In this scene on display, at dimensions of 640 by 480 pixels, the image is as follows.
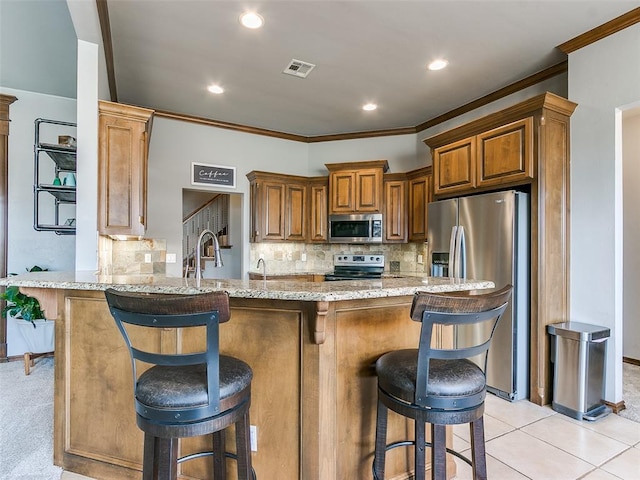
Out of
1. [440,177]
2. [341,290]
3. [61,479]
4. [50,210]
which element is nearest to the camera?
[341,290]

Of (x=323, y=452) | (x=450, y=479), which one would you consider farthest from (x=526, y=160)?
(x=323, y=452)

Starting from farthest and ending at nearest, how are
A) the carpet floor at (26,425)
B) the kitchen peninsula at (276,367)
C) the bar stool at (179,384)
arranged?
1. the carpet floor at (26,425)
2. the kitchen peninsula at (276,367)
3. the bar stool at (179,384)

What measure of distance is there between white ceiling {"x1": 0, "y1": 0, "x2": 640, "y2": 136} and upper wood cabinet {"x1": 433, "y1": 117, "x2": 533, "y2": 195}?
0.71 meters

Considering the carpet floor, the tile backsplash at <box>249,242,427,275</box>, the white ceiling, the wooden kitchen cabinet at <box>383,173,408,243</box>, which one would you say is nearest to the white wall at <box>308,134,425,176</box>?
the wooden kitchen cabinet at <box>383,173,408,243</box>

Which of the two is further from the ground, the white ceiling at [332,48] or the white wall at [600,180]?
the white ceiling at [332,48]

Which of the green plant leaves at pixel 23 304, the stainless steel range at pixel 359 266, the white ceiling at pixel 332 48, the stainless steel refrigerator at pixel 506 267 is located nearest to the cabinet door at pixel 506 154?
the stainless steel refrigerator at pixel 506 267

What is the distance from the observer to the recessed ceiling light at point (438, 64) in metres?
3.27

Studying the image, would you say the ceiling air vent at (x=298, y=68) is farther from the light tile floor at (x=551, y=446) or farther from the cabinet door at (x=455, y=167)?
the light tile floor at (x=551, y=446)

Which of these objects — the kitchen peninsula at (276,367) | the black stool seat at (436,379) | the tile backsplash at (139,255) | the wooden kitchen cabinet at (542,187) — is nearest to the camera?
the black stool seat at (436,379)

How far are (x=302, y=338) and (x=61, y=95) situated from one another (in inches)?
171

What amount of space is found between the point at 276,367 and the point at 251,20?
2495mm

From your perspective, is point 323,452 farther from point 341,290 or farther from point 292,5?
point 292,5

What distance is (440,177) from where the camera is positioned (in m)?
3.73

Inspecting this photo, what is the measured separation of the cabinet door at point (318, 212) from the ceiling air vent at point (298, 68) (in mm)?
1799
